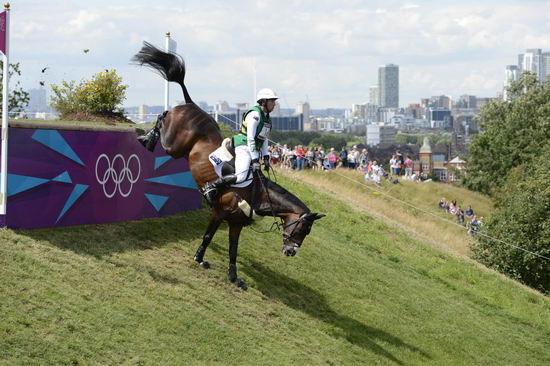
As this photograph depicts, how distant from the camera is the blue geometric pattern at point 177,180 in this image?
56.6 feet

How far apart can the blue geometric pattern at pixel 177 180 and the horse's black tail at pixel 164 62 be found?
2357 mm

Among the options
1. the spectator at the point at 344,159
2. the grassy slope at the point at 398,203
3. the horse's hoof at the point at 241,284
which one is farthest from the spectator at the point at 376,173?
the horse's hoof at the point at 241,284

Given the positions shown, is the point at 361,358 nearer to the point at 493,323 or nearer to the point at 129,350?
the point at 129,350

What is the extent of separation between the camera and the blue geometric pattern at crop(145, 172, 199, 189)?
56.6 feet

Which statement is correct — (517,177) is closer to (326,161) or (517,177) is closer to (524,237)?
(326,161)

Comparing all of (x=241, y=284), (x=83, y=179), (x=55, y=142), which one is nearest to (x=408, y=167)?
(x=241, y=284)

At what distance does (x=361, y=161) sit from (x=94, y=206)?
37360mm

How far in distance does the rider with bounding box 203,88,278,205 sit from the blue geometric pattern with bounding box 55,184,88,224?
2.34m

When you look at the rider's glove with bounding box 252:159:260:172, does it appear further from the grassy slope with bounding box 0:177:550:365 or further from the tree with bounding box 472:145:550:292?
the tree with bounding box 472:145:550:292

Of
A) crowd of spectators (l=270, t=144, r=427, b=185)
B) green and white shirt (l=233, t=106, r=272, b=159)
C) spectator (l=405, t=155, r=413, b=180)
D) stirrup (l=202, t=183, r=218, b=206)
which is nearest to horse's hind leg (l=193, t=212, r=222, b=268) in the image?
stirrup (l=202, t=183, r=218, b=206)

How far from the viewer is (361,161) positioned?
50.7m

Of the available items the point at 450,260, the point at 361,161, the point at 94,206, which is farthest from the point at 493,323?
the point at 361,161

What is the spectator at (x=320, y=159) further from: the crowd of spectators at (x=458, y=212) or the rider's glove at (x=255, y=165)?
the rider's glove at (x=255, y=165)

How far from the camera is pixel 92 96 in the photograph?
28547 mm
